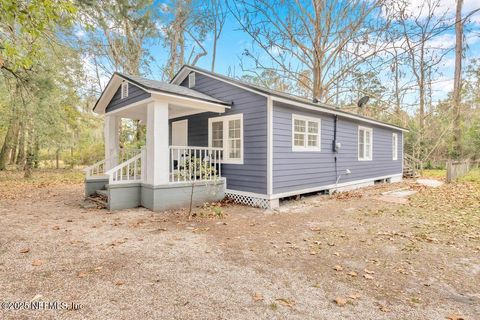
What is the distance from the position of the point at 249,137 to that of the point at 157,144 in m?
2.59

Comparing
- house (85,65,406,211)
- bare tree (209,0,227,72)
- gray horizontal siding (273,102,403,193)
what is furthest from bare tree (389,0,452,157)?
bare tree (209,0,227,72)

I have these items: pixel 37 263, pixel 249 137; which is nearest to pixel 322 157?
pixel 249 137

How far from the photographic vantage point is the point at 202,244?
4.34 metres

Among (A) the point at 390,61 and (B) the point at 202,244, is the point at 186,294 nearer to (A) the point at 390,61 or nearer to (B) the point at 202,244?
(B) the point at 202,244

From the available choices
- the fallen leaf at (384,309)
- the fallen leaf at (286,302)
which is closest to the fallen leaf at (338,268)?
the fallen leaf at (384,309)

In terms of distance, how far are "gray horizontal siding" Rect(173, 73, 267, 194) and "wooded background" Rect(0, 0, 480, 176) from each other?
4587 mm

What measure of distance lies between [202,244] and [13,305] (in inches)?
95.7

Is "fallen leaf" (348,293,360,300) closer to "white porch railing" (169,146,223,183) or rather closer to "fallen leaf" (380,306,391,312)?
"fallen leaf" (380,306,391,312)

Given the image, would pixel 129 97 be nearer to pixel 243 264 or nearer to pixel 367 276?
pixel 243 264

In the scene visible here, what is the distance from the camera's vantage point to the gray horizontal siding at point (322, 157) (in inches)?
288

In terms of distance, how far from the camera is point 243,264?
3.54 metres

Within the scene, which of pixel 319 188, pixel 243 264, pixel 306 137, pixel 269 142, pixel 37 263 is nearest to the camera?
pixel 37 263

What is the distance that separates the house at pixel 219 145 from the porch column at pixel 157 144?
3 centimetres

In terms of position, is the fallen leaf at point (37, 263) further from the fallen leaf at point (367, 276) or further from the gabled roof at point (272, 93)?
→ the gabled roof at point (272, 93)
